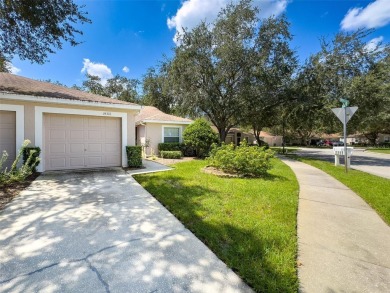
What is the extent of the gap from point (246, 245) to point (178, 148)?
43.0ft

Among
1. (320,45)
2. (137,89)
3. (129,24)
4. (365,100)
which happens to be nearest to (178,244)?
(129,24)

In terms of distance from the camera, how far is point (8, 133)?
7703 mm

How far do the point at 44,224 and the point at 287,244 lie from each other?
416 centimetres

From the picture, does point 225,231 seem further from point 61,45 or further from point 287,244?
point 61,45

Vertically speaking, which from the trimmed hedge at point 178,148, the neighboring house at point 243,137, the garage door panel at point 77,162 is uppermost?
the neighboring house at point 243,137

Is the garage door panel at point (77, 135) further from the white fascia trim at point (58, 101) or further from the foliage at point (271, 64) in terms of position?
the foliage at point (271, 64)

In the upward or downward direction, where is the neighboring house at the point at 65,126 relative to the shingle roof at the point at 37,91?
downward

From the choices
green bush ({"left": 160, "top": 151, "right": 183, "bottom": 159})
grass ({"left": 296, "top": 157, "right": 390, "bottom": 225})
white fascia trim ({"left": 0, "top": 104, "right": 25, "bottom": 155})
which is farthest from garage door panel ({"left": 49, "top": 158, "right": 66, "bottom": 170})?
grass ({"left": 296, "top": 157, "right": 390, "bottom": 225})

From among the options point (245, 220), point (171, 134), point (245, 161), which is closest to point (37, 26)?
point (245, 161)

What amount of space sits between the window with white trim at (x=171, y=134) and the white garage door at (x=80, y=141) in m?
6.69

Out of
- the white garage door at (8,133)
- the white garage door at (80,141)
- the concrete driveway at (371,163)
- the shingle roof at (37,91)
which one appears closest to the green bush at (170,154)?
the white garage door at (80,141)

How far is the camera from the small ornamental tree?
1462cm

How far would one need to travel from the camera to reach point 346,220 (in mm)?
4148

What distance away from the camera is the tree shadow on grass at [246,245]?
2393 mm
